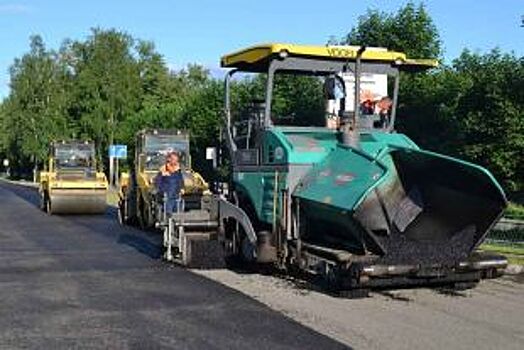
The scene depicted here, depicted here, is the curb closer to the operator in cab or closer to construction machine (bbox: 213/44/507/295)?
construction machine (bbox: 213/44/507/295)

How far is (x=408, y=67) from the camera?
43.2 ft

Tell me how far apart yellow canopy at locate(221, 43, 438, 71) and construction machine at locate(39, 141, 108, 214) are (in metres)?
17.4

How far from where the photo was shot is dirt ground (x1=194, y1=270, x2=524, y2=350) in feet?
28.4

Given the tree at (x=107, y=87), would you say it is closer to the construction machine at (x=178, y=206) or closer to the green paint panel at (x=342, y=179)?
the construction machine at (x=178, y=206)

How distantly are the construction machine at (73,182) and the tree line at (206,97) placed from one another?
478cm

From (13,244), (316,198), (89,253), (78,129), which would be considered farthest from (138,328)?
(78,129)

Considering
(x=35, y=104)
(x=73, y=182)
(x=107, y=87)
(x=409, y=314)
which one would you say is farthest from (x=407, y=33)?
(x=35, y=104)

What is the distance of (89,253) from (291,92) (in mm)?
5811

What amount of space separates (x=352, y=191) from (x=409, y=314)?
1.59 meters

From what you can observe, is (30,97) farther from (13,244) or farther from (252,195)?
(252,195)

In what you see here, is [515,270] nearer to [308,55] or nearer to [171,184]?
[308,55]

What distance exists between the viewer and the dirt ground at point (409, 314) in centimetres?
866

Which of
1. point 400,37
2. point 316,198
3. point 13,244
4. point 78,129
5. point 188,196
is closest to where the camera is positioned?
point 316,198

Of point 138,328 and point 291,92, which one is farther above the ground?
point 291,92
